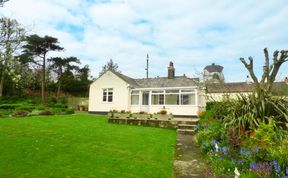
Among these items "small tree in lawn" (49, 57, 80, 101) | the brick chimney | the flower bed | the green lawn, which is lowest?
the green lawn

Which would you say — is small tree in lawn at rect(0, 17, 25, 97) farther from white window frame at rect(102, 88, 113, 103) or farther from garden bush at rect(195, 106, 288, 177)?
white window frame at rect(102, 88, 113, 103)

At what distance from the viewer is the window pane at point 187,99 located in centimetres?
1783

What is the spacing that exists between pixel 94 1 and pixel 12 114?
12717 millimetres

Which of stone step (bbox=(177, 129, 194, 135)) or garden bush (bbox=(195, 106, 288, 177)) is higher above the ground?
garden bush (bbox=(195, 106, 288, 177))

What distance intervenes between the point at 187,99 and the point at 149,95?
3.97 m

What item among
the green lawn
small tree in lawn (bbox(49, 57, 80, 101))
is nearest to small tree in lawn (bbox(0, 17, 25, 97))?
the green lawn

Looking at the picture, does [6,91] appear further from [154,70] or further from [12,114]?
[154,70]

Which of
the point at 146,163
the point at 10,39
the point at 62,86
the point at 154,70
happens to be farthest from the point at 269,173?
the point at 154,70

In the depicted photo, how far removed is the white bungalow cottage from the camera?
1803 cm

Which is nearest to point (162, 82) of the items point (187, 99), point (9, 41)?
point (187, 99)

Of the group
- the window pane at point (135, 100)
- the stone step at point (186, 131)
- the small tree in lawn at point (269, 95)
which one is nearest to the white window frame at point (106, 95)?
the window pane at point (135, 100)

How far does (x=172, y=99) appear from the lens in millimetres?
18828

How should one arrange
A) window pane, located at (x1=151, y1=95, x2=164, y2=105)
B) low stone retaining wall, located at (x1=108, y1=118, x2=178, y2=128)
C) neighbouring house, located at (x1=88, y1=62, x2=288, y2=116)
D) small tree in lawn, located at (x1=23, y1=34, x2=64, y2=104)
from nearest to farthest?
low stone retaining wall, located at (x1=108, y1=118, x2=178, y2=128) → neighbouring house, located at (x1=88, y1=62, x2=288, y2=116) → window pane, located at (x1=151, y1=95, x2=164, y2=105) → small tree in lawn, located at (x1=23, y1=34, x2=64, y2=104)

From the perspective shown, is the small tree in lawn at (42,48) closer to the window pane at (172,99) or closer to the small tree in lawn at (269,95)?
the window pane at (172,99)
